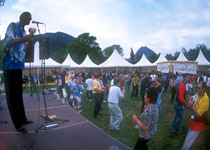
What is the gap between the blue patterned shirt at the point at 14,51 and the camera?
71.5 inches

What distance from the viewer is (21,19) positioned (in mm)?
1824

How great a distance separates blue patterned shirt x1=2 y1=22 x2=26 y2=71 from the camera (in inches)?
71.5

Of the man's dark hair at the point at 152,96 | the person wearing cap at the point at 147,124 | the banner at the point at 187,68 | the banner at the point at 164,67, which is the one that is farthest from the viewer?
the banner at the point at 164,67

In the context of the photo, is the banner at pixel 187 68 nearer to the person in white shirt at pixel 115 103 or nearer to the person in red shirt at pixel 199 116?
the person in white shirt at pixel 115 103

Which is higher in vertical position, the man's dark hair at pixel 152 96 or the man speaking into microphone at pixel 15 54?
the man speaking into microphone at pixel 15 54

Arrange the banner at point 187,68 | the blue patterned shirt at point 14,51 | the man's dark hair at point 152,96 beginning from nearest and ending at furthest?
the blue patterned shirt at point 14,51, the man's dark hair at point 152,96, the banner at point 187,68

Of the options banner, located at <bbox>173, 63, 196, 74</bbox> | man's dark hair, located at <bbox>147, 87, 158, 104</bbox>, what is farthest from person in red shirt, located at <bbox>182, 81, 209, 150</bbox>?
banner, located at <bbox>173, 63, 196, 74</bbox>

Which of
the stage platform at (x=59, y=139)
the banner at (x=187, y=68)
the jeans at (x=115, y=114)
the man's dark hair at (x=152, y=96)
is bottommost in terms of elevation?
the jeans at (x=115, y=114)

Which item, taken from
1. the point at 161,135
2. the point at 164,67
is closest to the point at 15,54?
the point at 161,135

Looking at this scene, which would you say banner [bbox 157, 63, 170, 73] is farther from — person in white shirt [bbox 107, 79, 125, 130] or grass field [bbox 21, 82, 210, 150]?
person in white shirt [bbox 107, 79, 125, 130]

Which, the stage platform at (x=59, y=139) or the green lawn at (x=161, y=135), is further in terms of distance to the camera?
the green lawn at (x=161, y=135)

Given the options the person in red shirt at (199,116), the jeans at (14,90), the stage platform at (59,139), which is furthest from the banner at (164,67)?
the jeans at (14,90)

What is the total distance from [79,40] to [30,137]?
1.96m

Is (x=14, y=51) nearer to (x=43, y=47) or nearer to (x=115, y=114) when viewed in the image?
(x=43, y=47)
